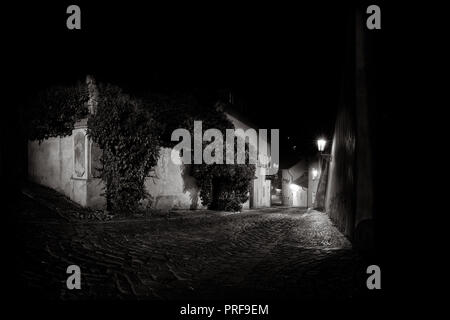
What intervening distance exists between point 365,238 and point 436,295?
2.39 metres

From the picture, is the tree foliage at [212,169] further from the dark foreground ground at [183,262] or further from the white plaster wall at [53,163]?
the dark foreground ground at [183,262]

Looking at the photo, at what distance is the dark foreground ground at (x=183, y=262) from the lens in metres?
4.27

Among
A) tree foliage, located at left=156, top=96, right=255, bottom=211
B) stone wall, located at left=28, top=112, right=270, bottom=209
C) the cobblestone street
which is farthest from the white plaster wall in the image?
tree foliage, located at left=156, top=96, right=255, bottom=211

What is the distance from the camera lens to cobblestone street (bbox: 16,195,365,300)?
14.0 ft

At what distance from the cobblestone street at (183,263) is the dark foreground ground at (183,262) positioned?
13mm

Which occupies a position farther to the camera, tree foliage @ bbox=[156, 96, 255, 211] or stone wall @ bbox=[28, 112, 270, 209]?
tree foliage @ bbox=[156, 96, 255, 211]

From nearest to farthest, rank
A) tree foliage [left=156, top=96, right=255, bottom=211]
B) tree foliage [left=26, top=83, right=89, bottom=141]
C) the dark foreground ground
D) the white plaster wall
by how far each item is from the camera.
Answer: the dark foreground ground < tree foliage [left=26, top=83, right=89, bottom=141] < the white plaster wall < tree foliage [left=156, top=96, right=255, bottom=211]

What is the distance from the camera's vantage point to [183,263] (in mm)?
5742

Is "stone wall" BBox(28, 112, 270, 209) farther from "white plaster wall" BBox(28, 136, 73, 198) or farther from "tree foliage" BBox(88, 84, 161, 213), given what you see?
"tree foliage" BBox(88, 84, 161, 213)

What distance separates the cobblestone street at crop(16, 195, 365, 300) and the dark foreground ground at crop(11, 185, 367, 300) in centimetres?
1

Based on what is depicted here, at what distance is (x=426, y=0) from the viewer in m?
5.12

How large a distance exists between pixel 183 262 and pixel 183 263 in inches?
2.8

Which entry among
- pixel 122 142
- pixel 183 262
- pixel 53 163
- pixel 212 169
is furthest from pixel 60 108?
pixel 183 262
